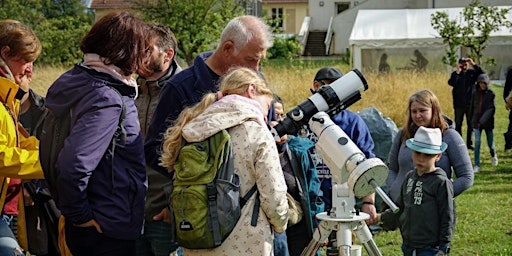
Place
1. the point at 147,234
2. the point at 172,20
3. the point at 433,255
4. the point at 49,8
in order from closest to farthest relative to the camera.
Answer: the point at 147,234 < the point at 433,255 < the point at 172,20 < the point at 49,8

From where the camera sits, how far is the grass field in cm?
792

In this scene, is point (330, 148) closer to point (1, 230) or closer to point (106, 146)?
point (106, 146)

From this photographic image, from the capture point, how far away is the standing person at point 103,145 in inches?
143

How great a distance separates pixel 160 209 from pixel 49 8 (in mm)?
54492

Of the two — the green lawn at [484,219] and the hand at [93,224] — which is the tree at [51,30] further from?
the hand at [93,224]

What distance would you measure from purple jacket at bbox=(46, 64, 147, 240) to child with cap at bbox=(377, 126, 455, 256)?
2.01 meters

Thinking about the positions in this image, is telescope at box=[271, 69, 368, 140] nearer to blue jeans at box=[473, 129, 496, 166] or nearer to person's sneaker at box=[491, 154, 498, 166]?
blue jeans at box=[473, 129, 496, 166]

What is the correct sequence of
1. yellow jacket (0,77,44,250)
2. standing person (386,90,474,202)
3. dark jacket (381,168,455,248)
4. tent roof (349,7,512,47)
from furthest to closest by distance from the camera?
tent roof (349,7,512,47) < standing person (386,90,474,202) < dark jacket (381,168,455,248) < yellow jacket (0,77,44,250)

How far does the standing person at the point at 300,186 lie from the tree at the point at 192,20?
805 inches

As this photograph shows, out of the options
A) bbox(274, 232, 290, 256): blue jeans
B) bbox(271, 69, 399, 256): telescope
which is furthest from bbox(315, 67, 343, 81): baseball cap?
bbox(274, 232, 290, 256): blue jeans

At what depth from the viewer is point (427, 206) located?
17.5ft

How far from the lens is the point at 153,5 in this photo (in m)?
27.8

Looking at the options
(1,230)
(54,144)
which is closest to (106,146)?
(54,144)

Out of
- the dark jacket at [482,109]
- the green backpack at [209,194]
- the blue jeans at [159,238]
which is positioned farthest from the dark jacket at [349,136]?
the dark jacket at [482,109]
